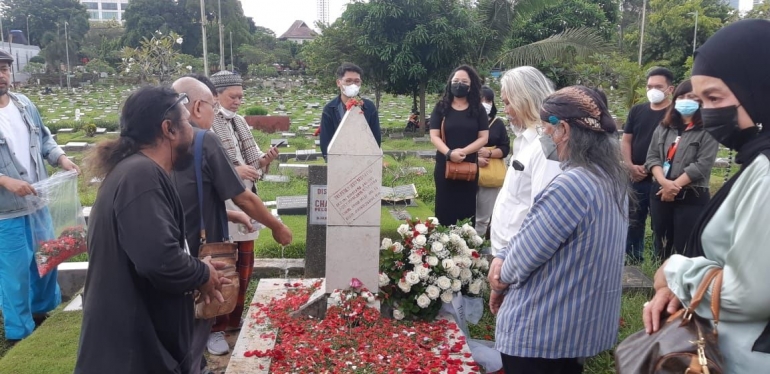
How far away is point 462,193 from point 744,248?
3.84 metres

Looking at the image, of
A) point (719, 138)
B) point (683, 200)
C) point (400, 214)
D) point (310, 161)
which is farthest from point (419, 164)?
point (719, 138)

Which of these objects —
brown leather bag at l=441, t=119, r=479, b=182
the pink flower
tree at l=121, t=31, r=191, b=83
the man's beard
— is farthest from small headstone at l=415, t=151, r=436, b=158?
tree at l=121, t=31, r=191, b=83

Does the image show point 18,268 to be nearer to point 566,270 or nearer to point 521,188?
point 521,188

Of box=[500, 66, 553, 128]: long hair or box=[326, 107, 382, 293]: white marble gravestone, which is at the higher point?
box=[500, 66, 553, 128]: long hair

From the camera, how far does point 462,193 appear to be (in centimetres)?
522

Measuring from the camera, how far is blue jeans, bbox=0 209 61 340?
4.32 m

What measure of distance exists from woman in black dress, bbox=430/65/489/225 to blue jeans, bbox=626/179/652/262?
1501 mm

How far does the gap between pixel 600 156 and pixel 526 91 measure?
99cm

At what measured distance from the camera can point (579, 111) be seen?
7.45 feet

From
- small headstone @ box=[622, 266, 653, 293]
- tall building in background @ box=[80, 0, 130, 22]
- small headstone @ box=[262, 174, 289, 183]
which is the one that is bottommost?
small headstone @ box=[262, 174, 289, 183]

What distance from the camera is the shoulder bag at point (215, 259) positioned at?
262 centimetres

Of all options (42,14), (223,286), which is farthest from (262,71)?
(223,286)

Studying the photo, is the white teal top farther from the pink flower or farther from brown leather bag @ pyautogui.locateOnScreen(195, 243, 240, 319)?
the pink flower

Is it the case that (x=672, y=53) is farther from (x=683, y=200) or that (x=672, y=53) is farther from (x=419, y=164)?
(x=683, y=200)
